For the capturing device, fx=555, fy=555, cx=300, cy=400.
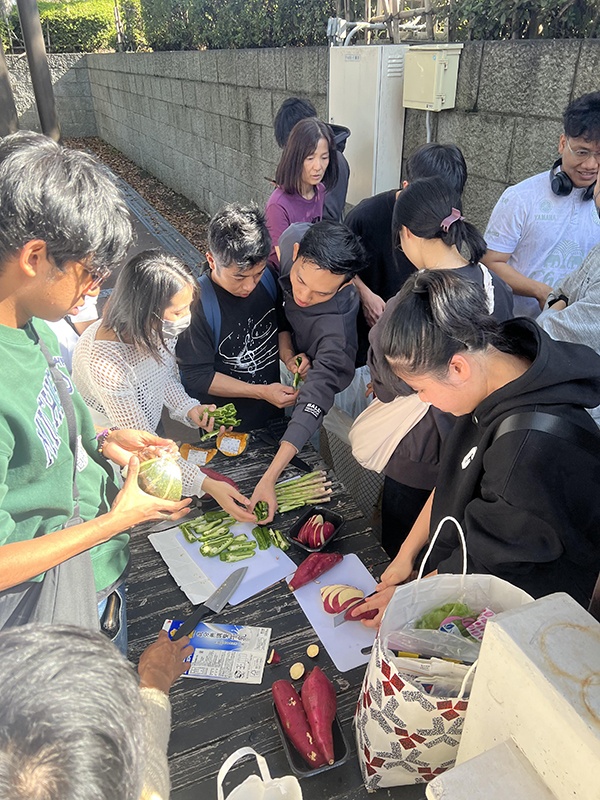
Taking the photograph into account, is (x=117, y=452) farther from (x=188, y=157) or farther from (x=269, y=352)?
(x=188, y=157)

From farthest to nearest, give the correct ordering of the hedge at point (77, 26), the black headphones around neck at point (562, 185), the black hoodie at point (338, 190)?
the hedge at point (77, 26) < the black hoodie at point (338, 190) < the black headphones around neck at point (562, 185)

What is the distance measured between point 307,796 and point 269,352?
7.07ft

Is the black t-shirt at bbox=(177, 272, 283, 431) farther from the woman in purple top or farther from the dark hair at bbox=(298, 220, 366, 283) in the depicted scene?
the woman in purple top

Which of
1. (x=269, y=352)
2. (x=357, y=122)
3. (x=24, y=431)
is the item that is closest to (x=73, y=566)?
(x=24, y=431)

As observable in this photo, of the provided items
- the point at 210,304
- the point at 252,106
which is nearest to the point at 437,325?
the point at 210,304

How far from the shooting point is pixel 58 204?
134 centimetres

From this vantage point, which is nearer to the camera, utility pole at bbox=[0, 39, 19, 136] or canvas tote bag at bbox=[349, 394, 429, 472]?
canvas tote bag at bbox=[349, 394, 429, 472]

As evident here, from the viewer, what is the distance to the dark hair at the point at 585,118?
9.10 ft

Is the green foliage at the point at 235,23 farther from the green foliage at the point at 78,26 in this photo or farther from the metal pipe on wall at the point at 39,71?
the green foliage at the point at 78,26

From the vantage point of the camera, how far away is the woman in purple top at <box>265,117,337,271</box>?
3814 millimetres

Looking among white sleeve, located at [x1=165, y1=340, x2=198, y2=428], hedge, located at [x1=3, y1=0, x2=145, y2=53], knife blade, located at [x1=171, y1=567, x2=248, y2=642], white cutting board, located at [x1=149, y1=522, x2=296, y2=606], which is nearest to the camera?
knife blade, located at [x1=171, y1=567, x2=248, y2=642]

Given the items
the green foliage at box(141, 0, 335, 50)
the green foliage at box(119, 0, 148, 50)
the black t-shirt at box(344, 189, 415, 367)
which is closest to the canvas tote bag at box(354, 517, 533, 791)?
the black t-shirt at box(344, 189, 415, 367)

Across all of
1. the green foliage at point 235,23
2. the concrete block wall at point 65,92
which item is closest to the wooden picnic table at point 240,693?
the green foliage at point 235,23

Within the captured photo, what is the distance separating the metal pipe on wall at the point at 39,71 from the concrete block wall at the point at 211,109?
7.41ft
